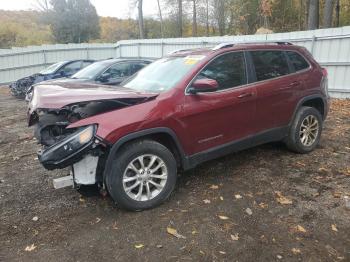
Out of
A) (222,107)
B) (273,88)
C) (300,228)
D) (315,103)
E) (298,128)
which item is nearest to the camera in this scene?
(300,228)

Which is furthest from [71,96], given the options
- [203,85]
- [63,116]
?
[203,85]

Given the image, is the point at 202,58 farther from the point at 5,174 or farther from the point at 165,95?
the point at 5,174

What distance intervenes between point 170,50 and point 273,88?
12.9 m

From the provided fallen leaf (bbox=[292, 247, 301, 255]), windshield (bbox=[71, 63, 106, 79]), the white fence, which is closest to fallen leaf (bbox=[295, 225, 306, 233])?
fallen leaf (bbox=[292, 247, 301, 255])

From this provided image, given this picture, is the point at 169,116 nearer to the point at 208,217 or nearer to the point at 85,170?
the point at 85,170

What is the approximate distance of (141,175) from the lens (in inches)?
154

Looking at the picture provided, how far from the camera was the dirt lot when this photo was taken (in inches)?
128

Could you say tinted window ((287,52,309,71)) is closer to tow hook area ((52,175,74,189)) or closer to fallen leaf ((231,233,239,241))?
fallen leaf ((231,233,239,241))

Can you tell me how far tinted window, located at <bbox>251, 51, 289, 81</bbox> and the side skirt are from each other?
0.81 meters

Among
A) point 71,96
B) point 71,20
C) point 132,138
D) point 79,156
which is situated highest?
point 71,20

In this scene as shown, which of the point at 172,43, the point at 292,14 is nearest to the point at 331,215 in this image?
the point at 172,43

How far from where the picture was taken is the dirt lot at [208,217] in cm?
326

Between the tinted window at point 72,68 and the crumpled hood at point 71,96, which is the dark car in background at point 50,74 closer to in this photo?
the tinted window at point 72,68

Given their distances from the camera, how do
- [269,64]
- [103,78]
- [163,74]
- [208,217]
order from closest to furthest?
[208,217] < [163,74] < [269,64] < [103,78]
